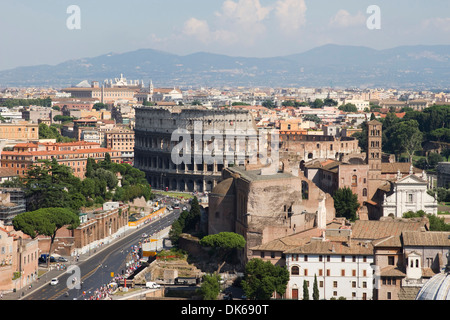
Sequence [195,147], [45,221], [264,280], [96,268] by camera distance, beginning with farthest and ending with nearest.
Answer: [195,147] → [45,221] → [96,268] → [264,280]

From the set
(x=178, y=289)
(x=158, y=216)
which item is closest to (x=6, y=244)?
(x=178, y=289)

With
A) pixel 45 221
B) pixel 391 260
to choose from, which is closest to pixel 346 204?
pixel 391 260

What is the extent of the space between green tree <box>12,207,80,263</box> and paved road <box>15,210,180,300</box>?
2.63m

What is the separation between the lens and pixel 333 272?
53000 millimetres

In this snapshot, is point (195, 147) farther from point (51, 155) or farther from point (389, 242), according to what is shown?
point (389, 242)

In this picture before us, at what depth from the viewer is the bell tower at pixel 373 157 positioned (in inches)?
2916

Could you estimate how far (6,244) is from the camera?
57375mm

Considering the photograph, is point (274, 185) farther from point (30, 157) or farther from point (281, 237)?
point (30, 157)

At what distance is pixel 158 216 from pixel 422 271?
129ft

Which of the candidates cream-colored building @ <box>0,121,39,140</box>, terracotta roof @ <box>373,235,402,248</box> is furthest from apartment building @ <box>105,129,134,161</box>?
terracotta roof @ <box>373,235,402,248</box>

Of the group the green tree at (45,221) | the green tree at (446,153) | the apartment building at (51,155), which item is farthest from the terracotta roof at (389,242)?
the green tree at (446,153)

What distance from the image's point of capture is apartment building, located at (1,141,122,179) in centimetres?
10106

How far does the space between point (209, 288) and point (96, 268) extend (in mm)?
13647

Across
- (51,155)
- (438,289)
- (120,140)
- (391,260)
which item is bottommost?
(391,260)
